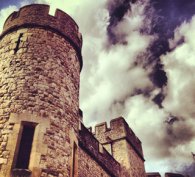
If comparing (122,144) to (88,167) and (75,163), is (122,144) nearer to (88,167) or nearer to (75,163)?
(88,167)

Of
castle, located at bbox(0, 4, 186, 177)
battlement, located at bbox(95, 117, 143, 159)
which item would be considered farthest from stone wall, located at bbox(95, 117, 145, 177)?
castle, located at bbox(0, 4, 186, 177)

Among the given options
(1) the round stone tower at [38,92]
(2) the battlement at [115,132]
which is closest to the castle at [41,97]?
(1) the round stone tower at [38,92]

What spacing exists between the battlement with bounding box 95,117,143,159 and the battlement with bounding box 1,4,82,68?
656cm

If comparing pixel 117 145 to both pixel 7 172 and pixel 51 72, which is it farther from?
pixel 7 172

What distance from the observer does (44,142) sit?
187 inches

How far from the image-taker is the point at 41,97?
5297mm

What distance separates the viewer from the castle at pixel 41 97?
14.9 feet

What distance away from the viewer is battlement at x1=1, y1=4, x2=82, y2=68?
655cm

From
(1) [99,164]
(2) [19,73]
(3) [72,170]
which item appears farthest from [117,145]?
(2) [19,73]

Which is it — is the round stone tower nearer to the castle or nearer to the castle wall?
the castle

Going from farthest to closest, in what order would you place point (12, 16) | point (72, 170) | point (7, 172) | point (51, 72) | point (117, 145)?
point (117, 145), point (12, 16), point (51, 72), point (72, 170), point (7, 172)

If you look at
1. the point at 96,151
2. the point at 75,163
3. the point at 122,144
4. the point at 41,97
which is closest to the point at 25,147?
the point at 41,97

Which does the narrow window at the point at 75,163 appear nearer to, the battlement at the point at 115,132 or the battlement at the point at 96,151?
the battlement at the point at 96,151

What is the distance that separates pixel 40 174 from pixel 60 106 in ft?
5.54
